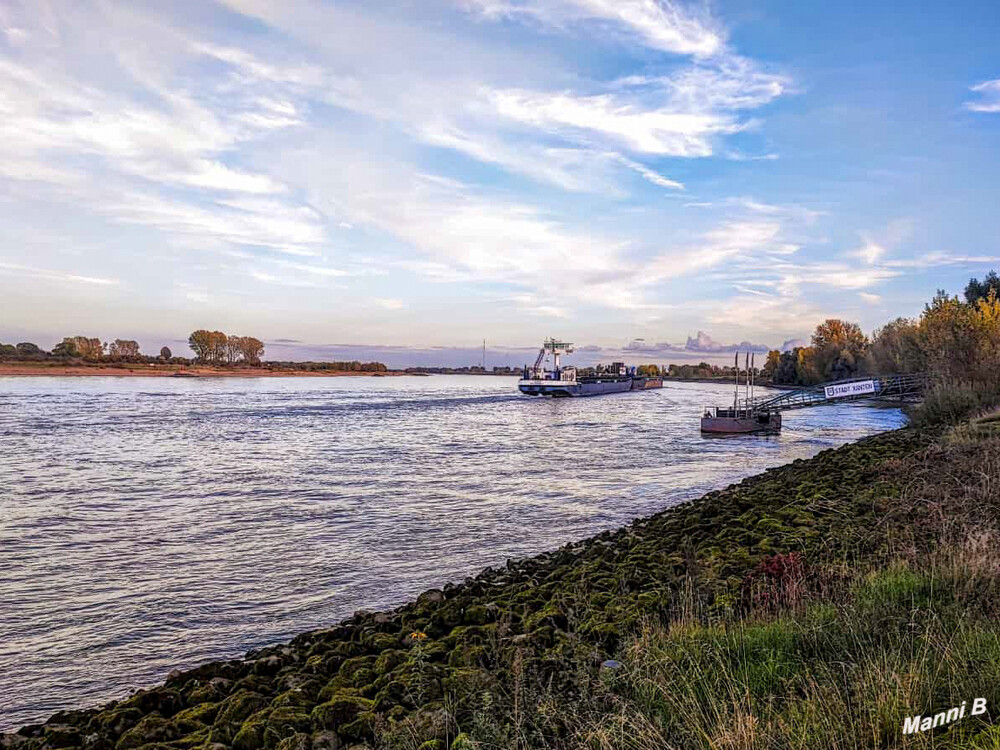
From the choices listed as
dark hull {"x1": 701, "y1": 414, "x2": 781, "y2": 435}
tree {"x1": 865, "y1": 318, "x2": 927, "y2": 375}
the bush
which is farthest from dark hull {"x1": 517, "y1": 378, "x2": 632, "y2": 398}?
the bush

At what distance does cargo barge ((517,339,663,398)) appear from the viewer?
3809 inches

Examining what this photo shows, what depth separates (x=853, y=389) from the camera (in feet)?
144

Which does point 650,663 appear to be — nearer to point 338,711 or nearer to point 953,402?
point 338,711

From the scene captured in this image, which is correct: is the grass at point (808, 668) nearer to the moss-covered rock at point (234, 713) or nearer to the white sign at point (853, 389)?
the moss-covered rock at point (234, 713)

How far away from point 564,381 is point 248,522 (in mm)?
84886

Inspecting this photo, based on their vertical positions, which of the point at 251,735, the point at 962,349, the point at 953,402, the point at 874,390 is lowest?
the point at 251,735

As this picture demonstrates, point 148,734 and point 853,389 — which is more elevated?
point 853,389

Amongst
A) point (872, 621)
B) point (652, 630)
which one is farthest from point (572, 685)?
point (872, 621)

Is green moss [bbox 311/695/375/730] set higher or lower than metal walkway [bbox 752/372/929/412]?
lower

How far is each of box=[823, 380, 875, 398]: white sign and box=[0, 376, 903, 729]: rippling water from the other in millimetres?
7107

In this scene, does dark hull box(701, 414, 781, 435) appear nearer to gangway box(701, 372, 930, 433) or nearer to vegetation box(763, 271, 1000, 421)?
gangway box(701, 372, 930, 433)

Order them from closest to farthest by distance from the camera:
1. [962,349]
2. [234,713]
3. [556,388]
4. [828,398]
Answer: [234,713] → [962,349] → [828,398] → [556,388]

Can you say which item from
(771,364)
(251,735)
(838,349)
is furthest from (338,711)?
(771,364)

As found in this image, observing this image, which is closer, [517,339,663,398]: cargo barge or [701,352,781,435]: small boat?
[701,352,781,435]: small boat
